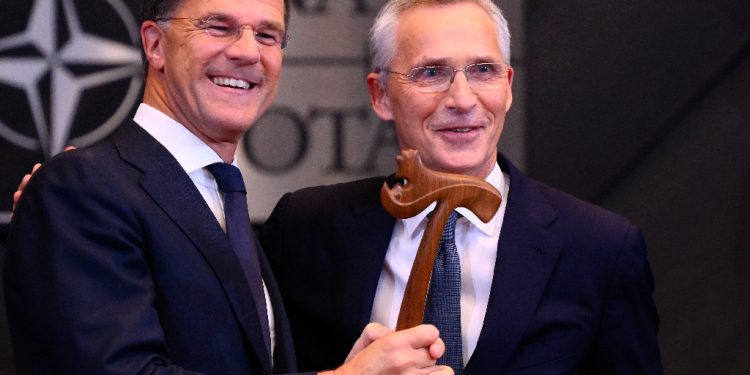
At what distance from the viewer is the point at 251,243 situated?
Answer: 5.50 ft

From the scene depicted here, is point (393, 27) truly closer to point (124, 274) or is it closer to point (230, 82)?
point (230, 82)

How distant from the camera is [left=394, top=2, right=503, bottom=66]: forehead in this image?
191 cm

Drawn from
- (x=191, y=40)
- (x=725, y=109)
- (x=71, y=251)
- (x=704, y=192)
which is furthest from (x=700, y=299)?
(x=71, y=251)

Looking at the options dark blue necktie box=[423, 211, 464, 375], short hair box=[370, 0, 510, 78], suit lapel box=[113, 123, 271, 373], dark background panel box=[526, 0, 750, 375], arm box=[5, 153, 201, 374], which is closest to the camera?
arm box=[5, 153, 201, 374]

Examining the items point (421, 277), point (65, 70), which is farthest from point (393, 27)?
point (65, 70)

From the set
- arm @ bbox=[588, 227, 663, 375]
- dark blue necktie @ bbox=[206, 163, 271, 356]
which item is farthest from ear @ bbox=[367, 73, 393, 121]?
arm @ bbox=[588, 227, 663, 375]

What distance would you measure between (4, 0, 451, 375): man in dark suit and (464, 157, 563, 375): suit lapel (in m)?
0.39

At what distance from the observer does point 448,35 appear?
6.29 ft

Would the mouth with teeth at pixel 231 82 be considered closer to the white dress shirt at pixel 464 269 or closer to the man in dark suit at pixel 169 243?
the man in dark suit at pixel 169 243

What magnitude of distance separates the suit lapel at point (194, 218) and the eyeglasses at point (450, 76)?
2.06ft

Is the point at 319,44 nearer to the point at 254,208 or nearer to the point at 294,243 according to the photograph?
the point at 254,208

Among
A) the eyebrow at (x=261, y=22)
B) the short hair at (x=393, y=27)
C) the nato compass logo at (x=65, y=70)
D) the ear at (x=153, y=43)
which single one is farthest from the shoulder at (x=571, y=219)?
the nato compass logo at (x=65, y=70)

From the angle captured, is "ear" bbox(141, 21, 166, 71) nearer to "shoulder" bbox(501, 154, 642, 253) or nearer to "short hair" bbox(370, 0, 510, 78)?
"short hair" bbox(370, 0, 510, 78)

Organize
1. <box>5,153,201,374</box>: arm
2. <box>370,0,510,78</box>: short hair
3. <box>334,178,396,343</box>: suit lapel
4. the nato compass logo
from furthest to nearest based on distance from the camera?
1. the nato compass logo
2. <box>370,0,510,78</box>: short hair
3. <box>334,178,396,343</box>: suit lapel
4. <box>5,153,201,374</box>: arm
